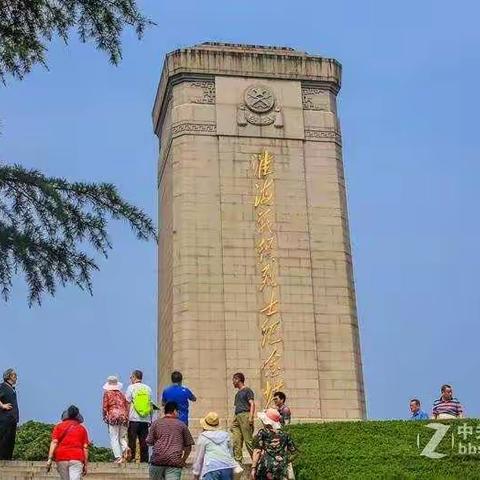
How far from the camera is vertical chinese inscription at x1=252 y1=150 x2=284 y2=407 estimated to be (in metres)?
22.1

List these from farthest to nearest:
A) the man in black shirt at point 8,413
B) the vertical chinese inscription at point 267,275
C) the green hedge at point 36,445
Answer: the vertical chinese inscription at point 267,275, the green hedge at point 36,445, the man in black shirt at point 8,413

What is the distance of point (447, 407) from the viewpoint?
1627cm

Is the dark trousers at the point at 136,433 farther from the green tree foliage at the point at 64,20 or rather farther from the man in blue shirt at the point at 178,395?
the green tree foliage at the point at 64,20

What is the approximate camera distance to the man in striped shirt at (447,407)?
637 inches

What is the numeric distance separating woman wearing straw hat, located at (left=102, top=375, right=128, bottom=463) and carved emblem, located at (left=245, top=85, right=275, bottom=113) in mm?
10382

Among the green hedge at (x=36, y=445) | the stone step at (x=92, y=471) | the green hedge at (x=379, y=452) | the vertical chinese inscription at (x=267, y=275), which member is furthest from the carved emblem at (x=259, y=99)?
the stone step at (x=92, y=471)

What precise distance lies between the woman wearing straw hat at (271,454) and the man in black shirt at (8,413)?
14.1 feet

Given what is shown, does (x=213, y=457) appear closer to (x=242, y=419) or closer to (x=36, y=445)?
(x=242, y=419)


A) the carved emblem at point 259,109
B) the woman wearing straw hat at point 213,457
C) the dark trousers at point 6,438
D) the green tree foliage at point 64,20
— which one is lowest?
the woman wearing straw hat at point 213,457

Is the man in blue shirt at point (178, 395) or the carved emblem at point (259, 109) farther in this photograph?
the carved emblem at point (259, 109)

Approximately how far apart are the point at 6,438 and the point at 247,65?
13.3 meters

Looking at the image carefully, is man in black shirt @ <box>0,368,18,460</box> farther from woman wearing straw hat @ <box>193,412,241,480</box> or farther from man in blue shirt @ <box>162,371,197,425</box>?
woman wearing straw hat @ <box>193,412,241,480</box>

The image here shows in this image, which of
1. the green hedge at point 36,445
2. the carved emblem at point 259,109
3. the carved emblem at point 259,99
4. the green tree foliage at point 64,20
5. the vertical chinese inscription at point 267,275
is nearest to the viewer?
the green tree foliage at point 64,20

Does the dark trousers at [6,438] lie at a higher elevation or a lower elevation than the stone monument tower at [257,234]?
lower
